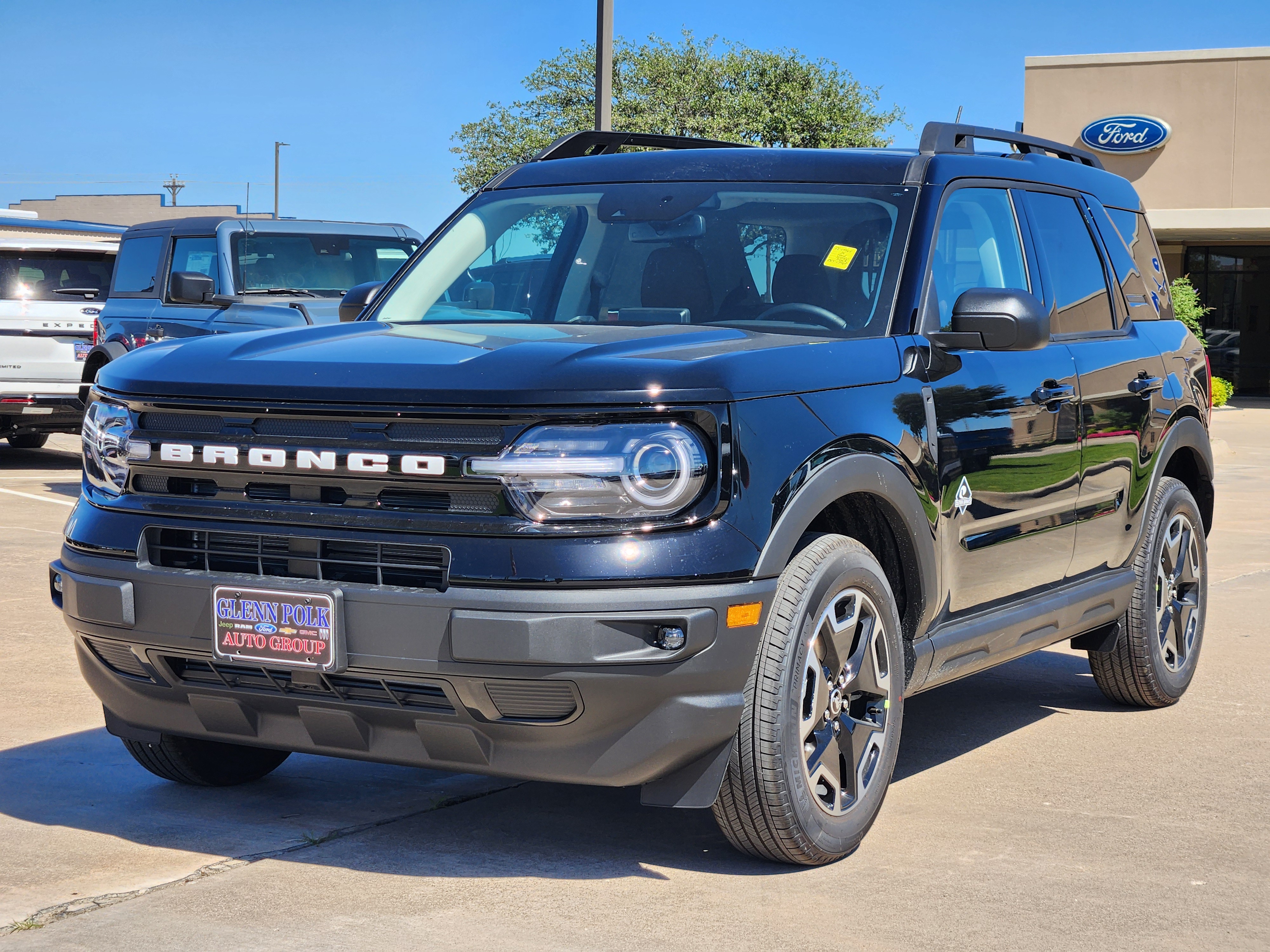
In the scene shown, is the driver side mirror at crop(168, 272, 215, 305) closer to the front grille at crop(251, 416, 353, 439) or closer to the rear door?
the rear door

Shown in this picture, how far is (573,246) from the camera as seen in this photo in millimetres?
5164

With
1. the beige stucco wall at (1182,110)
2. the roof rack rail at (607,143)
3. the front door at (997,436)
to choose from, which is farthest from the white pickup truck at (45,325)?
the beige stucco wall at (1182,110)

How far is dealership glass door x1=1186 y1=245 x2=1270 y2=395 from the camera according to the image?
108ft

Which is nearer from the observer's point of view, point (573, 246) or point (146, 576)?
point (146, 576)

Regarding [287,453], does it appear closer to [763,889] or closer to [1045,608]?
[763,889]

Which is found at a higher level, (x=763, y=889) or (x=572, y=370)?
(x=572, y=370)

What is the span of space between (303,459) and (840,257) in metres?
1.82

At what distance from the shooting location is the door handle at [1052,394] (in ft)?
16.6

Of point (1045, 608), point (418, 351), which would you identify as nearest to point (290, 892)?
point (418, 351)

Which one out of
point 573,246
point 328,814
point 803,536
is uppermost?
point 573,246

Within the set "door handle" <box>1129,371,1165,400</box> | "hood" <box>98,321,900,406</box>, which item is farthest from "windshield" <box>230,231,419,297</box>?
"hood" <box>98,321,900,406</box>

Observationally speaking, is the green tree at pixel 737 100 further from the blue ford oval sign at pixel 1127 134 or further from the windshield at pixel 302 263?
the windshield at pixel 302 263

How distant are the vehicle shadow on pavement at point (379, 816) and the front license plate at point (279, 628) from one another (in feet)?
2.19

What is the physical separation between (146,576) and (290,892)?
0.85 metres
